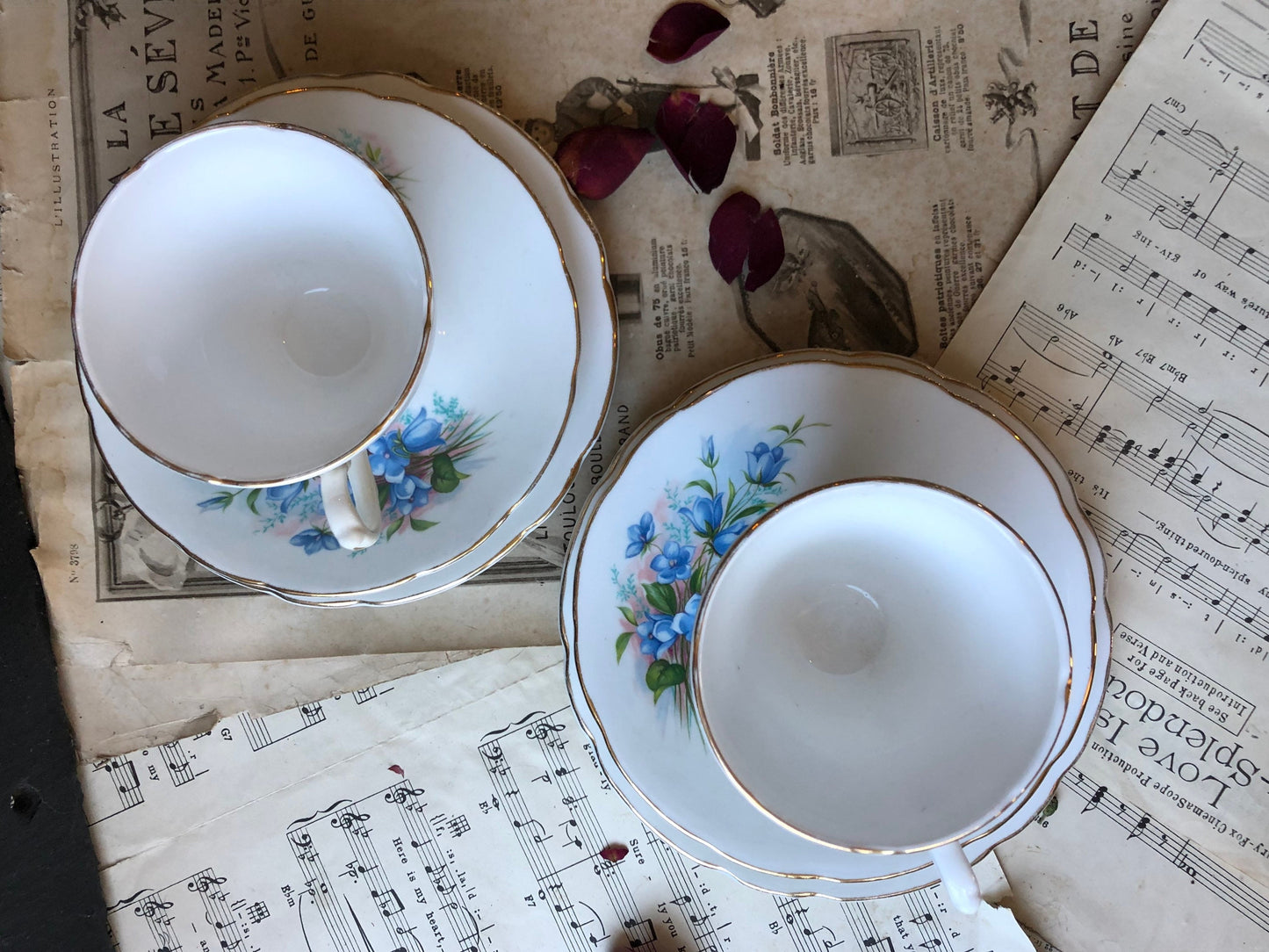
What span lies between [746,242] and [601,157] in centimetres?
13

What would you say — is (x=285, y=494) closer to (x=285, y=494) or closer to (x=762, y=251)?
(x=285, y=494)

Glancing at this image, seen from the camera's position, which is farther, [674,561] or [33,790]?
[33,790]

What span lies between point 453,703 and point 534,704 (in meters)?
0.07

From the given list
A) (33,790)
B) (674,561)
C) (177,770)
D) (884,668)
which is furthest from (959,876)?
(33,790)

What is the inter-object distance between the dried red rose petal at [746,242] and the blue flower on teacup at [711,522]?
0.61 ft

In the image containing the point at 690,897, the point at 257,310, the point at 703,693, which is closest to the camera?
the point at 703,693

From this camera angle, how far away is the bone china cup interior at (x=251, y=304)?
518 millimetres

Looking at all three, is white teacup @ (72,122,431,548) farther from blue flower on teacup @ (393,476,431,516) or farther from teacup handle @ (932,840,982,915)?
teacup handle @ (932,840,982,915)

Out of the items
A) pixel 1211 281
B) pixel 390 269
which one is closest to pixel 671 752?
pixel 390 269

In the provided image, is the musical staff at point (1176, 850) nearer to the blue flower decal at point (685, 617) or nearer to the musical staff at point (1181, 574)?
the musical staff at point (1181, 574)

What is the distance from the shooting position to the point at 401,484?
585 mm

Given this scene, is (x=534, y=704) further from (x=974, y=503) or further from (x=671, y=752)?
(x=974, y=503)

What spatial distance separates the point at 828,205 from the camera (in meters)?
0.66

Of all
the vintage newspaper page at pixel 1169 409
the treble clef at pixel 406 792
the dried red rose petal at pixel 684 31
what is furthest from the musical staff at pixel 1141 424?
the treble clef at pixel 406 792
